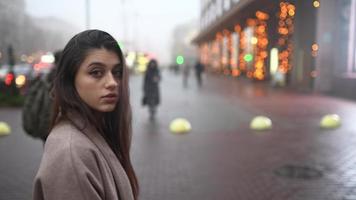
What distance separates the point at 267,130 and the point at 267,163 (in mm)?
3415

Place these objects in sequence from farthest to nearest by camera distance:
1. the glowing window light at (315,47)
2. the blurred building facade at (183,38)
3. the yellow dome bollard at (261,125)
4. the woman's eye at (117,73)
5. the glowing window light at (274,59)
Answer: the blurred building facade at (183,38)
the glowing window light at (274,59)
the glowing window light at (315,47)
the yellow dome bollard at (261,125)
the woman's eye at (117,73)

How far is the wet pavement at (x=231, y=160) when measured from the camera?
17.7 ft

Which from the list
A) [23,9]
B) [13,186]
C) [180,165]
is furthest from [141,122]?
[13,186]

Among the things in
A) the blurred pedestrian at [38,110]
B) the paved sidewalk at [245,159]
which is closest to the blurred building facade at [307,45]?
the paved sidewalk at [245,159]

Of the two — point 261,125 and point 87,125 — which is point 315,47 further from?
point 87,125

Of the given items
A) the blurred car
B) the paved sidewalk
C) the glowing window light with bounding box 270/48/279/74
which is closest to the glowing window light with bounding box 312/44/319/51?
the glowing window light with bounding box 270/48/279/74

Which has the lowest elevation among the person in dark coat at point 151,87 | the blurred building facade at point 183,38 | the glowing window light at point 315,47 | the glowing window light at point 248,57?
the person in dark coat at point 151,87

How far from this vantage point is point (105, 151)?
1466 millimetres

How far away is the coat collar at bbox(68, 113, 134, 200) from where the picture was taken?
4.72ft

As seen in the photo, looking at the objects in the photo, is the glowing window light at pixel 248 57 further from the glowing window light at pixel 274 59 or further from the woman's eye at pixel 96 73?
the woman's eye at pixel 96 73

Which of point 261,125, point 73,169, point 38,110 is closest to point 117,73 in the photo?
point 73,169

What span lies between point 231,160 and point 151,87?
5.99 meters

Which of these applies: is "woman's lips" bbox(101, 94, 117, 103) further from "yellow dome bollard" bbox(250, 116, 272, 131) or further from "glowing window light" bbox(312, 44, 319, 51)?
"glowing window light" bbox(312, 44, 319, 51)

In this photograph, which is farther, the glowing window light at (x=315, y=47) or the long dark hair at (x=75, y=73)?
the glowing window light at (x=315, y=47)
